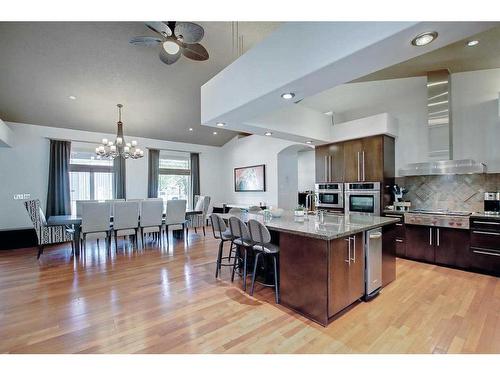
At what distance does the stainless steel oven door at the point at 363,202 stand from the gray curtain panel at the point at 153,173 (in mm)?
5514

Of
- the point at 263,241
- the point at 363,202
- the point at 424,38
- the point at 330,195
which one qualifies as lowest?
the point at 263,241

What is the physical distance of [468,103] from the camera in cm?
387

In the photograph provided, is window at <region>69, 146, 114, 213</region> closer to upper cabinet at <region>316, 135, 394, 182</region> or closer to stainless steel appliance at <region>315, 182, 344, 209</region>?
stainless steel appliance at <region>315, 182, 344, 209</region>

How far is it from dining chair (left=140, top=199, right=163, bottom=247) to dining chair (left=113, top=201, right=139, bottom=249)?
11cm

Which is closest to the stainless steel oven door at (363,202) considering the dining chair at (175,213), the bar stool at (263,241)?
the bar stool at (263,241)

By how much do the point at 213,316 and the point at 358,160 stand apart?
379 centimetres

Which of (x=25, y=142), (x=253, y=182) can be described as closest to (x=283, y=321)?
(x=253, y=182)

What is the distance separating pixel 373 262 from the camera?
2.63 m

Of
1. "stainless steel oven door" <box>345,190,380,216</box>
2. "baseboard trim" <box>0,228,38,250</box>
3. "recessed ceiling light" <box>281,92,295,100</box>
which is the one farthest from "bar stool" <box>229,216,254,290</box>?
"baseboard trim" <box>0,228,38,250</box>

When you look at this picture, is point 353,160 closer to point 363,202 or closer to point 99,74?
point 363,202

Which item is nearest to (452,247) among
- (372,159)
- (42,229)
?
(372,159)

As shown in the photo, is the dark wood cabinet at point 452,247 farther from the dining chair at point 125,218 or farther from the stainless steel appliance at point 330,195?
the dining chair at point 125,218

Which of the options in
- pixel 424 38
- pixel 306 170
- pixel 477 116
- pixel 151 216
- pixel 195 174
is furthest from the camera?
pixel 306 170

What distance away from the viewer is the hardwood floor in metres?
1.85
